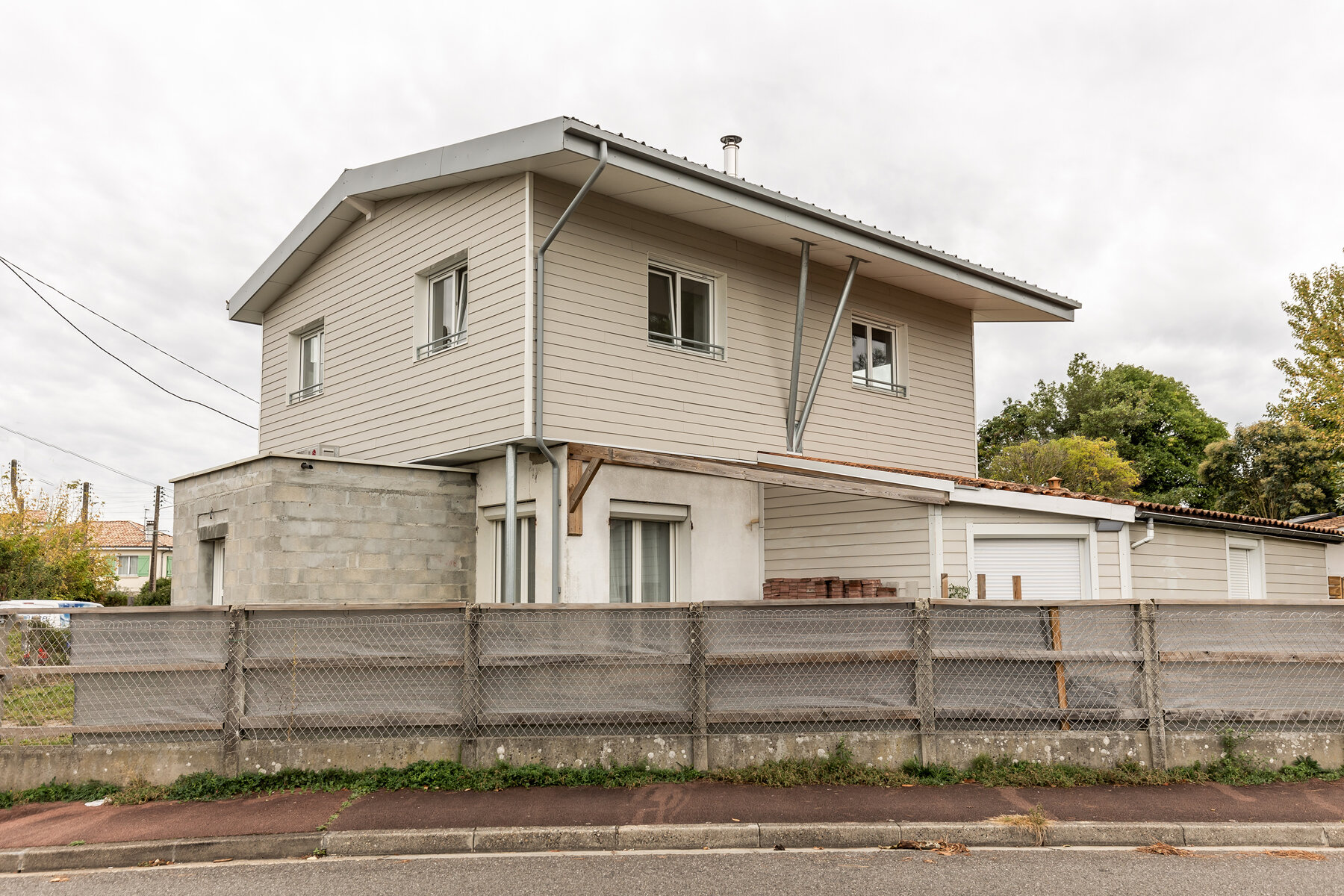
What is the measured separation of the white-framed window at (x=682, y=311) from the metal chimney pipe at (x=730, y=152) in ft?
6.25

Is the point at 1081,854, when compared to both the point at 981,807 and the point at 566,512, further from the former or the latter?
the point at 566,512

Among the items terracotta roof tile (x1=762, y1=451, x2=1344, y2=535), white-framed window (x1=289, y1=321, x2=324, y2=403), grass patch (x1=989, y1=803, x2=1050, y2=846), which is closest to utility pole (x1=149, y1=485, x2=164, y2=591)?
white-framed window (x1=289, y1=321, x2=324, y2=403)

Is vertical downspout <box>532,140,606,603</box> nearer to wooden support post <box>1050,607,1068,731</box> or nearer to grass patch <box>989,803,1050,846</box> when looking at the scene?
wooden support post <box>1050,607,1068,731</box>

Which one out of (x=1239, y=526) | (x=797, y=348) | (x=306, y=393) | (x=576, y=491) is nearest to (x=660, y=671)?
(x=576, y=491)

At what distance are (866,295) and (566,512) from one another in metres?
6.39

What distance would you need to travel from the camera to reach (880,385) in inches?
561

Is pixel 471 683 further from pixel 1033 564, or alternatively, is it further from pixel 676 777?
pixel 1033 564

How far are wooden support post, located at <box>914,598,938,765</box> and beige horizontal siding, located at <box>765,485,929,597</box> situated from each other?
3.65 meters

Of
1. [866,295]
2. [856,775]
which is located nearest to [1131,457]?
[866,295]

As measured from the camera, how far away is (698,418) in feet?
38.4

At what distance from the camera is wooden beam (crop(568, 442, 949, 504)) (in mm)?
9227

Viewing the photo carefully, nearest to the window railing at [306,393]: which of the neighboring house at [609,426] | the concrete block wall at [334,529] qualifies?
the neighboring house at [609,426]

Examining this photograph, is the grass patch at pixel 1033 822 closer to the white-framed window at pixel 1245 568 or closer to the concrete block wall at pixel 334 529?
the concrete block wall at pixel 334 529

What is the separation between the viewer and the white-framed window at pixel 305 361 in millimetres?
14750
